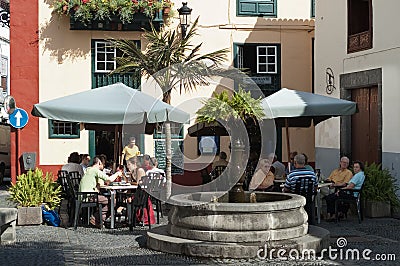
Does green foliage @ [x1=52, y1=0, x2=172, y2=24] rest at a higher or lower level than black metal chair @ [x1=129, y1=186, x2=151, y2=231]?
higher

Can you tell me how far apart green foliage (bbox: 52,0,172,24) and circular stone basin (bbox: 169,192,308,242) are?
1101 cm

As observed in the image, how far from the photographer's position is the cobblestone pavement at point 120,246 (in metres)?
9.73

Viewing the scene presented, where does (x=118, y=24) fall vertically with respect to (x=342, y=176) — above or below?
above

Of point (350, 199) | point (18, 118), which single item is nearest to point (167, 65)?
point (18, 118)

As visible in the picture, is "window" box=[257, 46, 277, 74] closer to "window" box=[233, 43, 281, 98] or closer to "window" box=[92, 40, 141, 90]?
"window" box=[233, 43, 281, 98]

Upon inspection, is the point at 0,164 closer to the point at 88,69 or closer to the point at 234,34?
the point at 88,69

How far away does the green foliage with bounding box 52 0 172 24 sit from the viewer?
66.3ft

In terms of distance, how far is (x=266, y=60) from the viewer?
72.4 feet

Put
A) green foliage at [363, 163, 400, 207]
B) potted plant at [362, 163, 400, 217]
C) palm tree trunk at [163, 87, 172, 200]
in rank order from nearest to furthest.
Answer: palm tree trunk at [163, 87, 172, 200]
potted plant at [362, 163, 400, 217]
green foliage at [363, 163, 400, 207]

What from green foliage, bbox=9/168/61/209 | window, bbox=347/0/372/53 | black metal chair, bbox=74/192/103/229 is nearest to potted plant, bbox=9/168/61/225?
green foliage, bbox=9/168/61/209

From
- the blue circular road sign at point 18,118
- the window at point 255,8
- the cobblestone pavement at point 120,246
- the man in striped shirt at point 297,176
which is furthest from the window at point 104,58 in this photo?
the man in striped shirt at point 297,176

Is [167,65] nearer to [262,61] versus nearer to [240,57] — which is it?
[240,57]

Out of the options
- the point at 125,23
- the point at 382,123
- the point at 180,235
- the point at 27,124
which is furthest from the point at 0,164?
the point at 180,235

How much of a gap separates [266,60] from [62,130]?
20.8 ft
